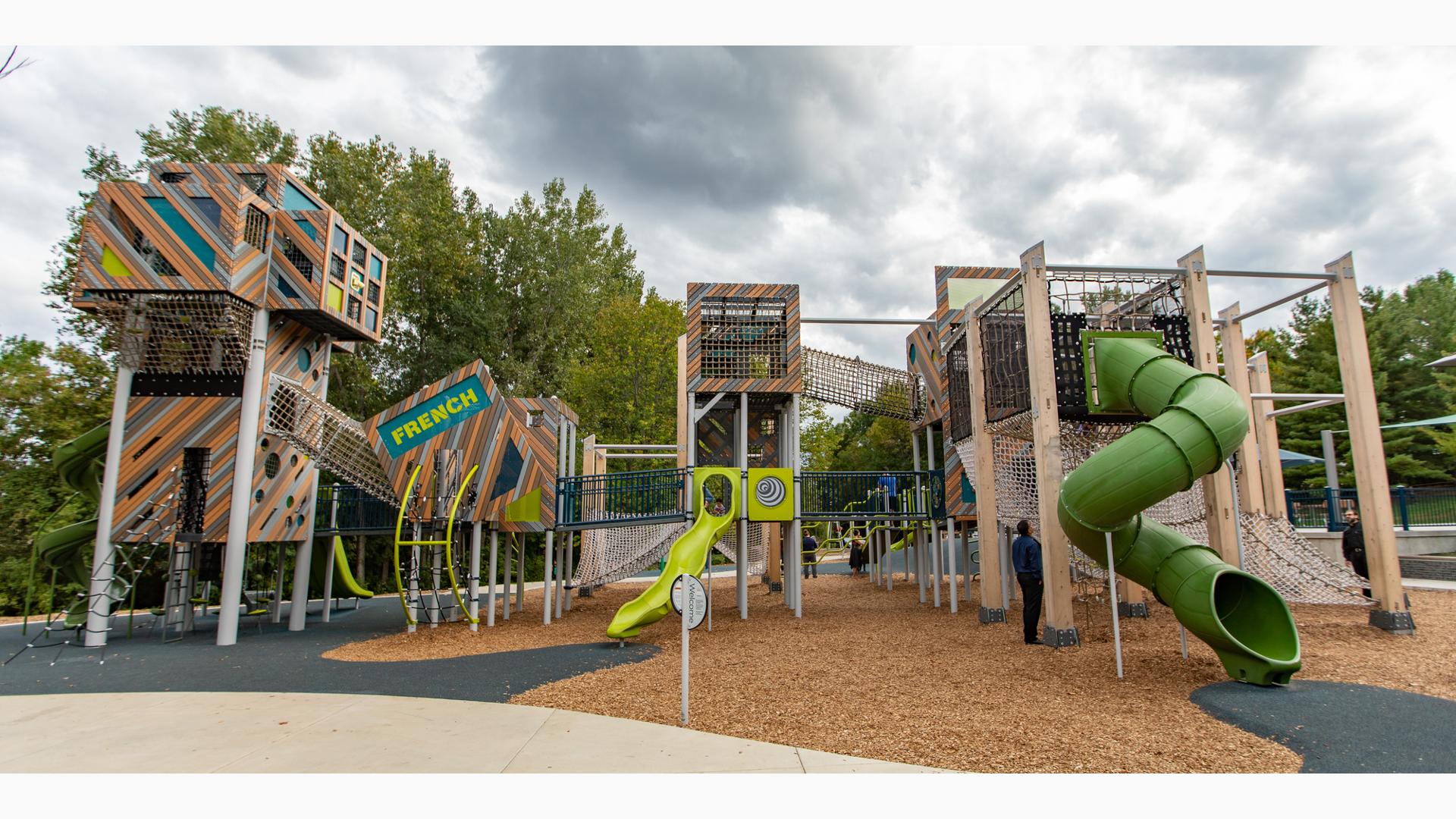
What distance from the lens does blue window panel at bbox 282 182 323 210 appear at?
13.3 meters

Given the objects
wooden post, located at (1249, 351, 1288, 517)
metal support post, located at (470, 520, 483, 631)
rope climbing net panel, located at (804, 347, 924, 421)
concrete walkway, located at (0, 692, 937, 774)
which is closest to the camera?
concrete walkway, located at (0, 692, 937, 774)

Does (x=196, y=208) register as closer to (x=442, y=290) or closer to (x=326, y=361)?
(x=326, y=361)

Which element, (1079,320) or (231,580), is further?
(231,580)

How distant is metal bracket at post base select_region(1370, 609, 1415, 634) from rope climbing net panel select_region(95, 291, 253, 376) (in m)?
17.8

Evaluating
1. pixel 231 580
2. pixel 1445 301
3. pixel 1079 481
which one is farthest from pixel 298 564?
pixel 1445 301

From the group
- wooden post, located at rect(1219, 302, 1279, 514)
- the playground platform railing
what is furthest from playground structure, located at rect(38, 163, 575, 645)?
wooden post, located at rect(1219, 302, 1279, 514)

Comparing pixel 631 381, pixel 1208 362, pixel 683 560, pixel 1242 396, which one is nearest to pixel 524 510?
pixel 683 560

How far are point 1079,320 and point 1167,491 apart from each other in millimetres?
3635

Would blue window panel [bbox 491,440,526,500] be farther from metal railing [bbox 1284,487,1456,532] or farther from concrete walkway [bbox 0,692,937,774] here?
metal railing [bbox 1284,487,1456,532]

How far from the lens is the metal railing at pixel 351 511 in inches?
564

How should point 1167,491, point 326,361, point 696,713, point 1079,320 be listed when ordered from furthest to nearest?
point 326,361
point 1079,320
point 1167,491
point 696,713

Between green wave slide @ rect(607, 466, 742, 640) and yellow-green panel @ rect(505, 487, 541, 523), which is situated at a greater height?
A: yellow-green panel @ rect(505, 487, 541, 523)

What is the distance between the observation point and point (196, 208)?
11859 millimetres

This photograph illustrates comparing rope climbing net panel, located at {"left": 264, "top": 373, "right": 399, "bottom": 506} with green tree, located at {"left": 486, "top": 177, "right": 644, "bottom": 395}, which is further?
green tree, located at {"left": 486, "top": 177, "right": 644, "bottom": 395}
